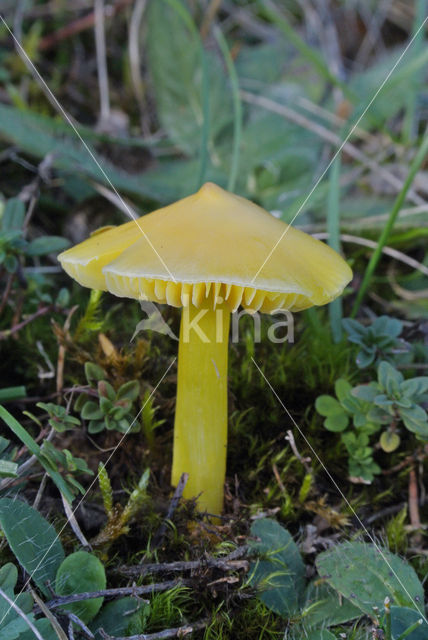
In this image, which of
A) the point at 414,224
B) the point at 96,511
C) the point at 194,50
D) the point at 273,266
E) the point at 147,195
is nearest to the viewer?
the point at 273,266

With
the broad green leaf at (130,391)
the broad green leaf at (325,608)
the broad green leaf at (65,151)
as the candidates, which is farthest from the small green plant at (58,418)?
the broad green leaf at (65,151)

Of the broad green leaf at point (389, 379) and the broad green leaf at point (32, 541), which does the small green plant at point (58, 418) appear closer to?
the broad green leaf at point (32, 541)

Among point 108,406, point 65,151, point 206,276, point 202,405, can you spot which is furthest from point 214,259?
point 65,151

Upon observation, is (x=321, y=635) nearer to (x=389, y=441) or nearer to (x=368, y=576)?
(x=368, y=576)

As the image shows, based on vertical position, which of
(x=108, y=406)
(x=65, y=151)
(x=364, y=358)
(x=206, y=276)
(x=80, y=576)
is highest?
(x=65, y=151)

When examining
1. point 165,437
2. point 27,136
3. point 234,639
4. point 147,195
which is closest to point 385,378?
point 165,437

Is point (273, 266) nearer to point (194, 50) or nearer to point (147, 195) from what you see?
point (147, 195)
